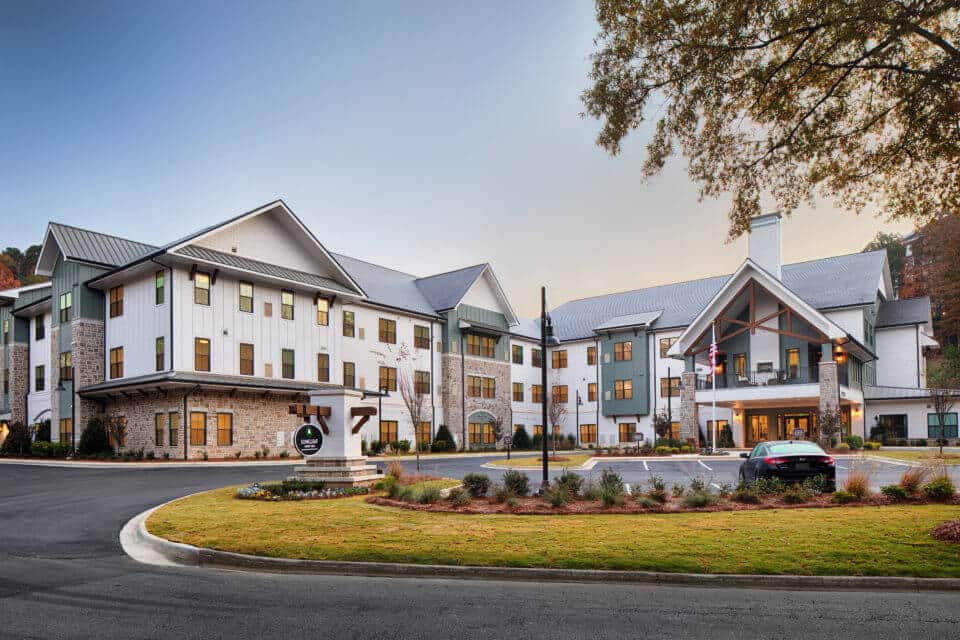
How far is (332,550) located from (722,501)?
336 inches

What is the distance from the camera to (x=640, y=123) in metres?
13.4

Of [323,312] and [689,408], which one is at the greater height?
[323,312]

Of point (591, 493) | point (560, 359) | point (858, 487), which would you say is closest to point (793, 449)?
point (858, 487)

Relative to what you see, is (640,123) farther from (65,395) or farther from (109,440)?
(65,395)

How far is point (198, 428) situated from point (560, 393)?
32093 millimetres

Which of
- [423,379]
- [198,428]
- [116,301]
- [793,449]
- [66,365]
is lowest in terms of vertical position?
[198,428]

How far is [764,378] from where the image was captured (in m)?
44.2

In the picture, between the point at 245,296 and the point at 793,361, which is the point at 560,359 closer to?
the point at 793,361

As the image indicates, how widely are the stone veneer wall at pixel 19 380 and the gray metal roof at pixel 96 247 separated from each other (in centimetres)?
1055

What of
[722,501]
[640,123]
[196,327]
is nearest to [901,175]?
[640,123]

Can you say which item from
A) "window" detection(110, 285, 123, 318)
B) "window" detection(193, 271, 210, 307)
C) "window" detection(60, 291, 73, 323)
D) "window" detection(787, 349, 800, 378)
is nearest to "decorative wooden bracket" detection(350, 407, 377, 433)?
"window" detection(193, 271, 210, 307)

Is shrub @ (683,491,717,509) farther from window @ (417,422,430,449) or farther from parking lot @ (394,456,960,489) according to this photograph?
window @ (417,422,430,449)

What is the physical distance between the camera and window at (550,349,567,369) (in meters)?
59.1

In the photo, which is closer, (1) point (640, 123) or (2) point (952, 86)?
(2) point (952, 86)
